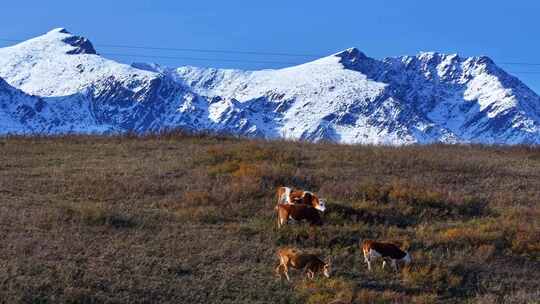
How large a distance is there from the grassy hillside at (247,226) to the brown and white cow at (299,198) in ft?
1.61

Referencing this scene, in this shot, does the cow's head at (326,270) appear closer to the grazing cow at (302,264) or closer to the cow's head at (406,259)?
the grazing cow at (302,264)

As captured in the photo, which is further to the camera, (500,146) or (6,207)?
(500,146)

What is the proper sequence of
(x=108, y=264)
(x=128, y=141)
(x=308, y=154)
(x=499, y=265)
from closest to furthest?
1. (x=108, y=264)
2. (x=499, y=265)
3. (x=308, y=154)
4. (x=128, y=141)

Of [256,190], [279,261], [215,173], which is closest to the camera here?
[279,261]

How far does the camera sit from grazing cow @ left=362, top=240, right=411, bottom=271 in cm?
1441

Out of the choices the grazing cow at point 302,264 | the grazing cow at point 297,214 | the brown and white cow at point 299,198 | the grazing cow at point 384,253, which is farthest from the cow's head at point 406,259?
the brown and white cow at point 299,198

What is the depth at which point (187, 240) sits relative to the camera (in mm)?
15258

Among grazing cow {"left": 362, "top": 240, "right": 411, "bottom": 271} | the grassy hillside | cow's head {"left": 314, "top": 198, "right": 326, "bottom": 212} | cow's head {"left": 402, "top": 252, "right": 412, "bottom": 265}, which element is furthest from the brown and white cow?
cow's head {"left": 402, "top": 252, "right": 412, "bottom": 265}

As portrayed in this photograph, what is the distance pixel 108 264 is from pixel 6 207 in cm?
447

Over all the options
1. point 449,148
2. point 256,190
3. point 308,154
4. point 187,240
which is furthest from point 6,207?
point 449,148

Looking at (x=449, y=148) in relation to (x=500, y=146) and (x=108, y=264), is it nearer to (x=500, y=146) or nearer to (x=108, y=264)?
(x=500, y=146)

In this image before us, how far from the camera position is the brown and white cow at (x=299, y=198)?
1739 cm

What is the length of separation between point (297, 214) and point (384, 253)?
2619 mm

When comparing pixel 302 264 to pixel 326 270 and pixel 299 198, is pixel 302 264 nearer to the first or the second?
pixel 326 270
